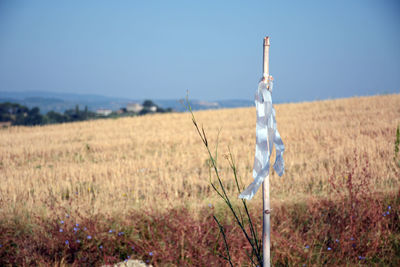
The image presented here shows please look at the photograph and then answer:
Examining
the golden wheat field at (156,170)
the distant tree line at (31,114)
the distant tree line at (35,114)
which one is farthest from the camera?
the distant tree line at (31,114)

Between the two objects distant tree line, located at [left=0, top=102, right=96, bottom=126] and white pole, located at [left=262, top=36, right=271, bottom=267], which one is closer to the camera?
white pole, located at [left=262, top=36, right=271, bottom=267]

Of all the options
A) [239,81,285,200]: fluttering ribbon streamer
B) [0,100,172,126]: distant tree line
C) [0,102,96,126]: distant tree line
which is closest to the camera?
[239,81,285,200]: fluttering ribbon streamer

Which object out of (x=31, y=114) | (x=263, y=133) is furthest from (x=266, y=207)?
(x=31, y=114)

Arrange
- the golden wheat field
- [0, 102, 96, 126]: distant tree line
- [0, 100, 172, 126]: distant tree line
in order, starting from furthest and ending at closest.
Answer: [0, 102, 96, 126]: distant tree line, [0, 100, 172, 126]: distant tree line, the golden wheat field

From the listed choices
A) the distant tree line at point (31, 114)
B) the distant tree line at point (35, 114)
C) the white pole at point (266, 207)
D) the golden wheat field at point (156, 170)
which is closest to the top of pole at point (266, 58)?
the white pole at point (266, 207)

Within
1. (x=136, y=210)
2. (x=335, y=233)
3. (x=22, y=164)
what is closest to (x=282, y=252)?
(x=335, y=233)

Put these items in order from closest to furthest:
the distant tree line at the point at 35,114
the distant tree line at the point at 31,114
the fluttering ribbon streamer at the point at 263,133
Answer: the fluttering ribbon streamer at the point at 263,133 → the distant tree line at the point at 35,114 → the distant tree line at the point at 31,114

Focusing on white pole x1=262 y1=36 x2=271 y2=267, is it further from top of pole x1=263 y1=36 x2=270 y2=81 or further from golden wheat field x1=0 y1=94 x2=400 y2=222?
golden wheat field x1=0 y1=94 x2=400 y2=222

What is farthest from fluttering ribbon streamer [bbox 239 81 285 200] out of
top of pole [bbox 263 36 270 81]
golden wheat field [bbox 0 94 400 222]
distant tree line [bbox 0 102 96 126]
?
distant tree line [bbox 0 102 96 126]

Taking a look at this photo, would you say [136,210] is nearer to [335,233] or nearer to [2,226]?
[2,226]

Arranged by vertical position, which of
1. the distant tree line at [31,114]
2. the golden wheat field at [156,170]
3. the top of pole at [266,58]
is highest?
the top of pole at [266,58]

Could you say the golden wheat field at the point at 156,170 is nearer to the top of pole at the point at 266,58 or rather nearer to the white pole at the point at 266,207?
the white pole at the point at 266,207

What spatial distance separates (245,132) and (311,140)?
3.91 metres

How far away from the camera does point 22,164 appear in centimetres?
989
